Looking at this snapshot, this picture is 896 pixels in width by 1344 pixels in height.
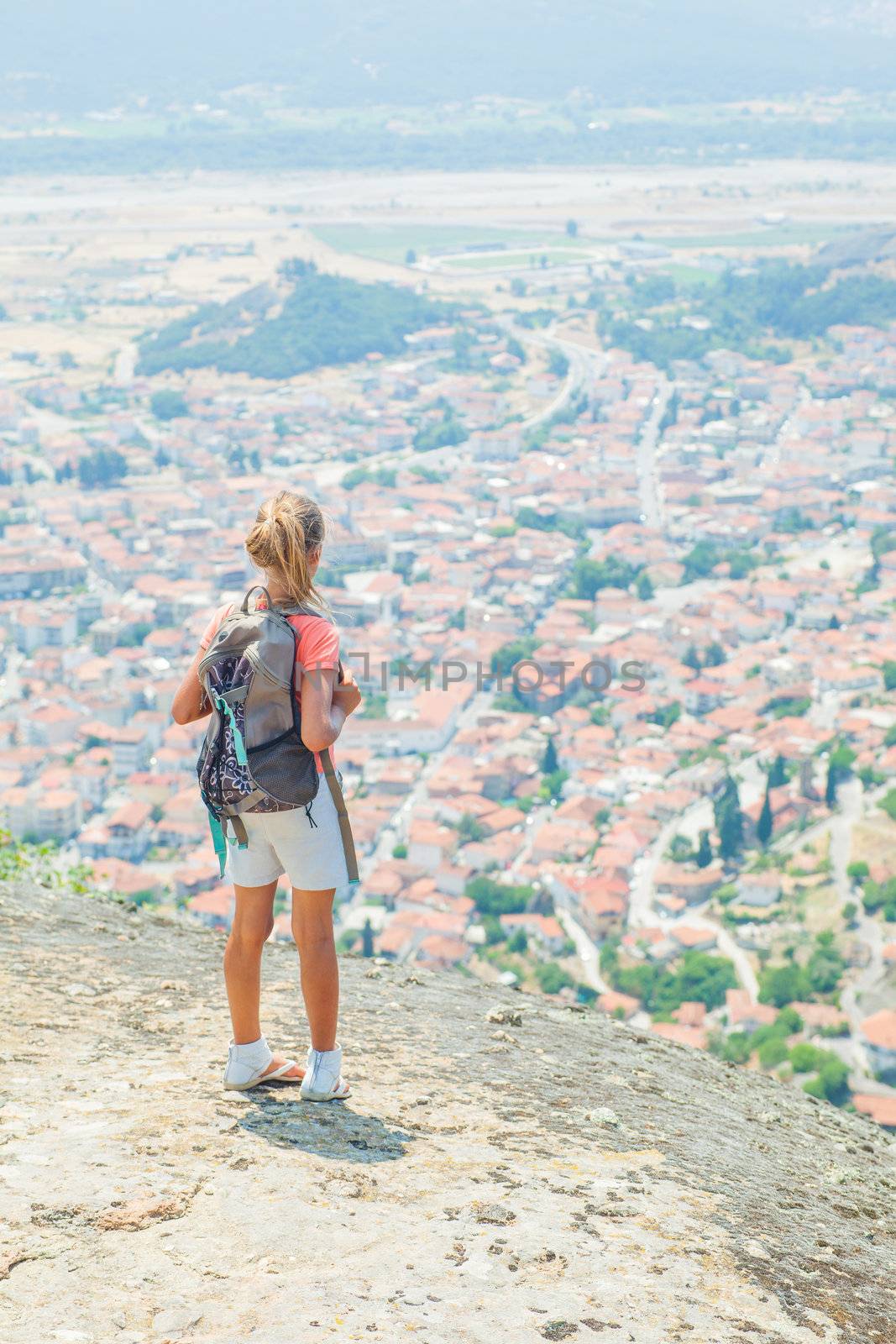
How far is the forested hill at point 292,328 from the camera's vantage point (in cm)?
3741

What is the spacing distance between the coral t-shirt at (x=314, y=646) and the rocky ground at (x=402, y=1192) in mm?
492

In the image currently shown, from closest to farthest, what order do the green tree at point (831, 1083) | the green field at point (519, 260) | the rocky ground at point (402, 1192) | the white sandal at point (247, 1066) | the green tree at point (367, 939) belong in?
the rocky ground at point (402, 1192), the white sandal at point (247, 1066), the green tree at point (831, 1083), the green tree at point (367, 939), the green field at point (519, 260)

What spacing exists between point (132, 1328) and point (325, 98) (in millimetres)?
81582

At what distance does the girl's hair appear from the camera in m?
1.85

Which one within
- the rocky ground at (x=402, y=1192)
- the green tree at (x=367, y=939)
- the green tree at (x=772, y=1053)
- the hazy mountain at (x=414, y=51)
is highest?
the hazy mountain at (x=414, y=51)

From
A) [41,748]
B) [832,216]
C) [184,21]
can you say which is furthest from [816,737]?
[184,21]

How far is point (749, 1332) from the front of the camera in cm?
157

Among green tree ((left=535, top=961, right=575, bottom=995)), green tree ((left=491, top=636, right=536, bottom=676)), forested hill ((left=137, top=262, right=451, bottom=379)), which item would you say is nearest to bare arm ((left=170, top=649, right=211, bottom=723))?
green tree ((left=535, top=961, right=575, bottom=995))

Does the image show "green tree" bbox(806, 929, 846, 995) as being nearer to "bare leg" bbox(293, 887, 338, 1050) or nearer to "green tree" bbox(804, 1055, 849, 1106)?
"green tree" bbox(804, 1055, 849, 1106)

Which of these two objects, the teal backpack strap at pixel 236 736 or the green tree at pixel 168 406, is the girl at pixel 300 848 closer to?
the teal backpack strap at pixel 236 736

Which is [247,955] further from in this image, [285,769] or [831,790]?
[831,790]

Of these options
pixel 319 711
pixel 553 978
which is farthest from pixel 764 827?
pixel 319 711

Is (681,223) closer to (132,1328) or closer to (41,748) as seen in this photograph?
(41,748)

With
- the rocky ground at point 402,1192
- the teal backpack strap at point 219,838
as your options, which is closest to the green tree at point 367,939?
the rocky ground at point 402,1192
